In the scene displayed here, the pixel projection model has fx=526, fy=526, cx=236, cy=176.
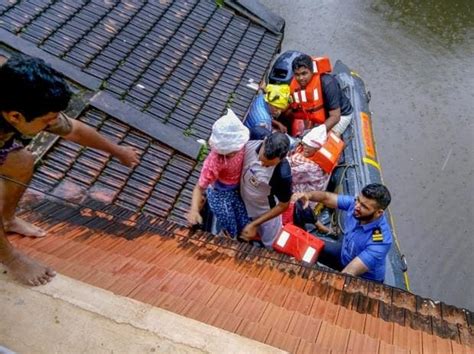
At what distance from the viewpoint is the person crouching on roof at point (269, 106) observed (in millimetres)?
5477

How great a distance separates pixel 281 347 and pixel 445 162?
8.53 metres

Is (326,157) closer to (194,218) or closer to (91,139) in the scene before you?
(194,218)

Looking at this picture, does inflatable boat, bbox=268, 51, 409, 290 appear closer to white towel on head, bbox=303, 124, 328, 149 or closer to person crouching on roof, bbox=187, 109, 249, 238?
white towel on head, bbox=303, 124, 328, 149

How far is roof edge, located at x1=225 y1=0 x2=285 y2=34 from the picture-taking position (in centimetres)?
675

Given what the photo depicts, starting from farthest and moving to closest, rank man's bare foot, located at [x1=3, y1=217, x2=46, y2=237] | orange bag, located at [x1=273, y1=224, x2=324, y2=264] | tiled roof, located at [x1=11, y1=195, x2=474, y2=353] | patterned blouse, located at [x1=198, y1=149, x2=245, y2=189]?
orange bag, located at [x1=273, y1=224, x2=324, y2=264] → patterned blouse, located at [x1=198, y1=149, x2=245, y2=189] → man's bare foot, located at [x1=3, y1=217, x2=46, y2=237] → tiled roof, located at [x1=11, y1=195, x2=474, y2=353]

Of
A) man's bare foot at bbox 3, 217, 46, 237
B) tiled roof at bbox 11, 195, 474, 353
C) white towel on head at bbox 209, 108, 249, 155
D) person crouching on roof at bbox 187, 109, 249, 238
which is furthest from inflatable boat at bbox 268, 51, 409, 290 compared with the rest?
man's bare foot at bbox 3, 217, 46, 237

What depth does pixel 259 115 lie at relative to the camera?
5504mm

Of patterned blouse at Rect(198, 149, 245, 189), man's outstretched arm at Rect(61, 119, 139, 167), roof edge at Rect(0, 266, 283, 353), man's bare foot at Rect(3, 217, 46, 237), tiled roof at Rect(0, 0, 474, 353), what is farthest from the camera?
patterned blouse at Rect(198, 149, 245, 189)

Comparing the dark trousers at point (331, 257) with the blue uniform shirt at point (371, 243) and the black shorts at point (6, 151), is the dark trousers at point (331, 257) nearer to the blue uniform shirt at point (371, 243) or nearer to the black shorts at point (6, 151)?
the blue uniform shirt at point (371, 243)

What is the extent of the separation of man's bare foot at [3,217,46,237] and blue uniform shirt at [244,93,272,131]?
2748mm

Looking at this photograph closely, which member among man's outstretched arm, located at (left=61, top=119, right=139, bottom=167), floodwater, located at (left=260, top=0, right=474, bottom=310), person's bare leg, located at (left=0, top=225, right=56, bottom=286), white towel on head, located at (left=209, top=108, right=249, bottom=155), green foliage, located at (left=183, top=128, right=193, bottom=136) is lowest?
floodwater, located at (left=260, top=0, right=474, bottom=310)

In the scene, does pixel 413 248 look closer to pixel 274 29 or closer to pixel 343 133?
pixel 343 133

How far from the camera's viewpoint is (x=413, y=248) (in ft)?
27.3

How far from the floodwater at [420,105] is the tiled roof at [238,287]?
4.99 metres
